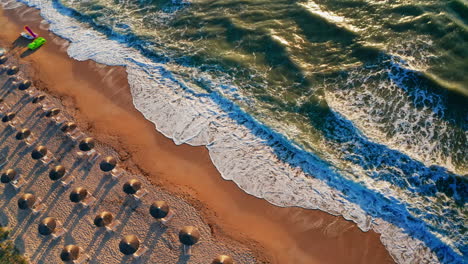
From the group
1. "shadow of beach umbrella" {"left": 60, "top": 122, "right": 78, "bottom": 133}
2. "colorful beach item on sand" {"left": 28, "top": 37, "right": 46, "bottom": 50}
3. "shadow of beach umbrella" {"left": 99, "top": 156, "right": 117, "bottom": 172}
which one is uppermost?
"colorful beach item on sand" {"left": 28, "top": 37, "right": 46, "bottom": 50}

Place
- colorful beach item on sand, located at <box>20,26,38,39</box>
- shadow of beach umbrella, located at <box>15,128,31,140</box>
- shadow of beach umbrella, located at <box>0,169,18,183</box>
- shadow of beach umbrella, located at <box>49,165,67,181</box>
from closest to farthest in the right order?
shadow of beach umbrella, located at <box>49,165,67,181</box> → shadow of beach umbrella, located at <box>0,169,18,183</box> → shadow of beach umbrella, located at <box>15,128,31,140</box> → colorful beach item on sand, located at <box>20,26,38,39</box>

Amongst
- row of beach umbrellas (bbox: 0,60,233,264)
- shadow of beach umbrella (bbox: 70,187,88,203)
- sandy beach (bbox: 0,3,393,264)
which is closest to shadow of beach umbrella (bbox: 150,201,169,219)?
row of beach umbrellas (bbox: 0,60,233,264)

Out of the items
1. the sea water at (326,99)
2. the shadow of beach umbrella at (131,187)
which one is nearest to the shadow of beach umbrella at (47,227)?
the shadow of beach umbrella at (131,187)

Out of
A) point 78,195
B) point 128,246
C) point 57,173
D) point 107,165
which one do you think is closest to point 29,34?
point 57,173

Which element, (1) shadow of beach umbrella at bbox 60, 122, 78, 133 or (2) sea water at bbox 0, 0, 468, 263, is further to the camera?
(1) shadow of beach umbrella at bbox 60, 122, 78, 133

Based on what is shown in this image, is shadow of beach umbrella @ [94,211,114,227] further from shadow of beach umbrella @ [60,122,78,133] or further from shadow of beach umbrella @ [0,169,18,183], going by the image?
shadow of beach umbrella @ [60,122,78,133]
